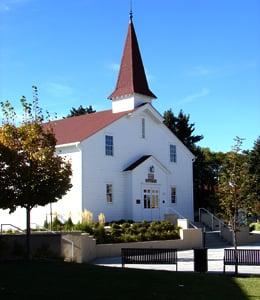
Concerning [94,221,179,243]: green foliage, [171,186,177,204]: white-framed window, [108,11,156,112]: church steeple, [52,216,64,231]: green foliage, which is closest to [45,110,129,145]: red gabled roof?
[108,11,156,112]: church steeple

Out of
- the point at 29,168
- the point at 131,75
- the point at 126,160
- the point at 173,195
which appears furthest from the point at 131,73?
the point at 29,168

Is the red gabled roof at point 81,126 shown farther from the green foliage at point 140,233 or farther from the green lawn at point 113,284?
the green lawn at point 113,284

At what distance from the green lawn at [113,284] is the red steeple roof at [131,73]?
89.3 feet

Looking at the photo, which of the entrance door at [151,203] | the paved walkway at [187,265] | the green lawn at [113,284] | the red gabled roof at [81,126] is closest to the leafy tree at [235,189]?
the paved walkway at [187,265]

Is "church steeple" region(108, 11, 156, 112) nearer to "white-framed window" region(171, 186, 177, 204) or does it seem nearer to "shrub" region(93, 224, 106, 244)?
"white-framed window" region(171, 186, 177, 204)

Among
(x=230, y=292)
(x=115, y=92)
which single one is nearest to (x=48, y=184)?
(x=230, y=292)

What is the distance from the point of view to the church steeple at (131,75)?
1699 inches

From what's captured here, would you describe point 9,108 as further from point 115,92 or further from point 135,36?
point 135,36

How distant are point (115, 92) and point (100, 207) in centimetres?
952

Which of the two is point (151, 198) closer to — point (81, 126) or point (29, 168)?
point (81, 126)

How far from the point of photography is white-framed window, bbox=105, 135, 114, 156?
39.9m

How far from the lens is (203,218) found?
144 feet

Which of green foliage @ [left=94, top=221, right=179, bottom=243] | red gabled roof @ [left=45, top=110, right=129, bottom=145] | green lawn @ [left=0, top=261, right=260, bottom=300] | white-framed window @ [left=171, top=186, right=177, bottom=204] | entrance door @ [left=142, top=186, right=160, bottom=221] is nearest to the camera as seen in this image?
green lawn @ [left=0, top=261, right=260, bottom=300]

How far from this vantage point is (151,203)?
42000mm
